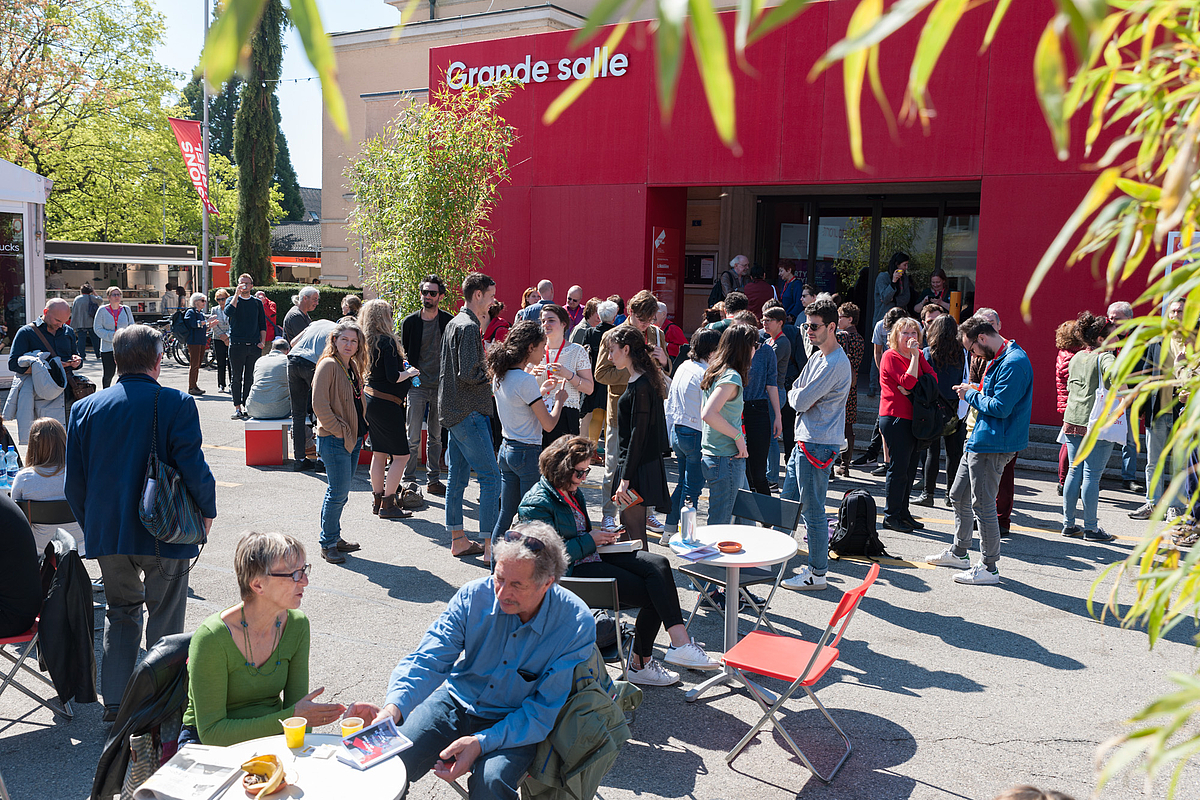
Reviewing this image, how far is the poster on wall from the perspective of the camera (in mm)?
14680

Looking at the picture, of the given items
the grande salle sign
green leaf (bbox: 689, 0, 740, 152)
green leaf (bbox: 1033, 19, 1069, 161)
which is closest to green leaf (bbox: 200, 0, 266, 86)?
green leaf (bbox: 689, 0, 740, 152)

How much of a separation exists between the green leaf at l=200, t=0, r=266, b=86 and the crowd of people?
2.12 metres

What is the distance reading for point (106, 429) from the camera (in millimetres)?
4191

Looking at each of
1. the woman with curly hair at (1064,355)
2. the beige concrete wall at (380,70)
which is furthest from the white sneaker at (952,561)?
the beige concrete wall at (380,70)

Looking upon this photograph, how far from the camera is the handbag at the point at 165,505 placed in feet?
13.7

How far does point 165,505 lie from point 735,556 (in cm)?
287

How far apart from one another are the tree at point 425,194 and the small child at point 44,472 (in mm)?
7302

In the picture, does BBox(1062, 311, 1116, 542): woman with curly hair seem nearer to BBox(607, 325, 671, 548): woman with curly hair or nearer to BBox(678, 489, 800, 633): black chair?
BBox(678, 489, 800, 633): black chair

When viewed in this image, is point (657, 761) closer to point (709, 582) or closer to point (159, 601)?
point (709, 582)

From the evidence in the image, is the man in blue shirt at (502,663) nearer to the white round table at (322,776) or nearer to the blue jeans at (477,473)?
the white round table at (322,776)

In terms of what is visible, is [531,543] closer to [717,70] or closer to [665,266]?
[717,70]

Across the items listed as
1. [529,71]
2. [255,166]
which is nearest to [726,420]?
[529,71]

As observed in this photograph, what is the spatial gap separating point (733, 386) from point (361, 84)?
57.0 ft

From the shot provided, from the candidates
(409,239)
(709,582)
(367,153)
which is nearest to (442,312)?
(409,239)
